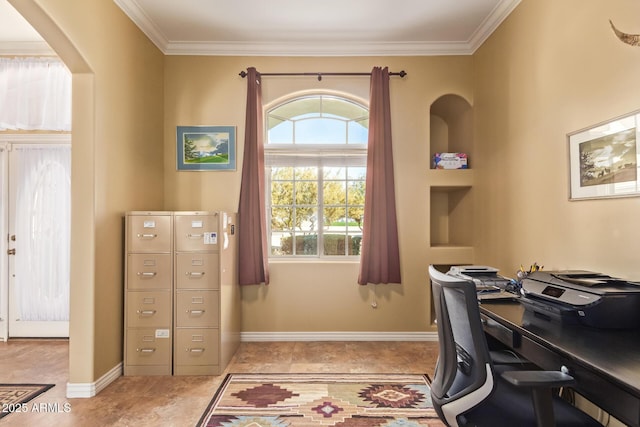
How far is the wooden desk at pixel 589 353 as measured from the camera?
0.98 meters

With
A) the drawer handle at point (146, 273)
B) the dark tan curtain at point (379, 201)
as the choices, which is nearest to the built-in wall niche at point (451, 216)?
the dark tan curtain at point (379, 201)

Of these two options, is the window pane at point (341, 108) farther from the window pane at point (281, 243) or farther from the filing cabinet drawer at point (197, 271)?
the filing cabinet drawer at point (197, 271)

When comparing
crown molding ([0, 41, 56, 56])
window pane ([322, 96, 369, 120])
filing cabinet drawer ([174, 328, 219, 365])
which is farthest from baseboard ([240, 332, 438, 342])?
crown molding ([0, 41, 56, 56])

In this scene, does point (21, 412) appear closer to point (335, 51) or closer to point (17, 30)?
point (17, 30)

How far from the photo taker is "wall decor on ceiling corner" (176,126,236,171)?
11.5 ft

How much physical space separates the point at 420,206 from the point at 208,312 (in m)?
2.27

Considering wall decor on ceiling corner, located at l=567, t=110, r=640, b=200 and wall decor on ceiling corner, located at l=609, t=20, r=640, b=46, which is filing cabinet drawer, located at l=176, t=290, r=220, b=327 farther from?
wall decor on ceiling corner, located at l=609, t=20, r=640, b=46

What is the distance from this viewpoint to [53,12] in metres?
2.06

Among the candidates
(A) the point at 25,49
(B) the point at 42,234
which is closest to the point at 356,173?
(B) the point at 42,234

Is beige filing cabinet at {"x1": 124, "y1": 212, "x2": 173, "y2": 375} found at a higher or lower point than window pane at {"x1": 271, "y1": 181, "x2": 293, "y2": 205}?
lower

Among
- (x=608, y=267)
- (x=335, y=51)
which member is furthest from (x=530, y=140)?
(x=335, y=51)

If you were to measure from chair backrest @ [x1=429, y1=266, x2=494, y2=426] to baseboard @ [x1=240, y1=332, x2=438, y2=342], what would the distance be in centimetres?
205

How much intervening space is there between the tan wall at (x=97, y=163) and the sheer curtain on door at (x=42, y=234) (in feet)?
3.92

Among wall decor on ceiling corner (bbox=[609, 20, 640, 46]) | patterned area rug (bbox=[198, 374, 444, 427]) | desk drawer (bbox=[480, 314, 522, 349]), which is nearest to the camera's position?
desk drawer (bbox=[480, 314, 522, 349])
